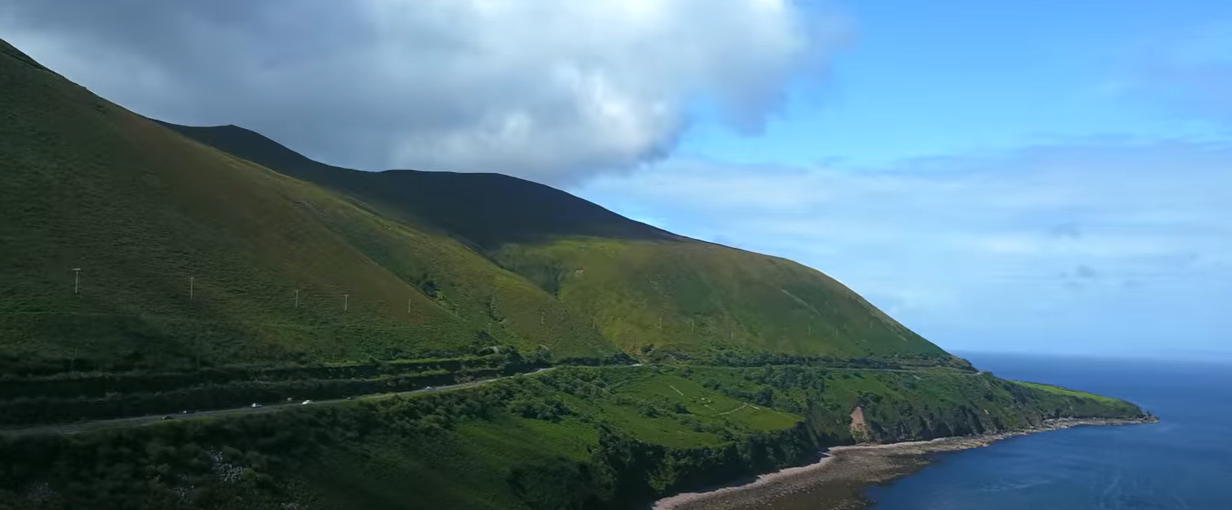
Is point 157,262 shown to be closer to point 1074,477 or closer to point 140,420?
point 140,420

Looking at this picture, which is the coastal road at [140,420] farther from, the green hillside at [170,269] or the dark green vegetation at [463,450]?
the green hillside at [170,269]

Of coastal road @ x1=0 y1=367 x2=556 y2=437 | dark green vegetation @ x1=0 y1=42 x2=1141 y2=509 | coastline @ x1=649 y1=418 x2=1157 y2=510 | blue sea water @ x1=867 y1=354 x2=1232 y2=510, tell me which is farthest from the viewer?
blue sea water @ x1=867 y1=354 x2=1232 y2=510

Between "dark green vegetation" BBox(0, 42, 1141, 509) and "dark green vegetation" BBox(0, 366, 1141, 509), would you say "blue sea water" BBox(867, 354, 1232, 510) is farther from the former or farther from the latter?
"dark green vegetation" BBox(0, 42, 1141, 509)

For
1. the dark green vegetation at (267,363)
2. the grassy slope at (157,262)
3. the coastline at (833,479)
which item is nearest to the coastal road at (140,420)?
the dark green vegetation at (267,363)

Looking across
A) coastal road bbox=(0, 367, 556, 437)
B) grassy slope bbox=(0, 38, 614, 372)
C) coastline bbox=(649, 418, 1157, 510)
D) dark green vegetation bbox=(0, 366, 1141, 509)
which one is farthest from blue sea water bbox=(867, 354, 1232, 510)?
coastal road bbox=(0, 367, 556, 437)

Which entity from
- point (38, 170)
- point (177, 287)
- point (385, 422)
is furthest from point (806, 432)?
point (38, 170)

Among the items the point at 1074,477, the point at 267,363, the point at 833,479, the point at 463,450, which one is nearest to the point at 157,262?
the point at 267,363
